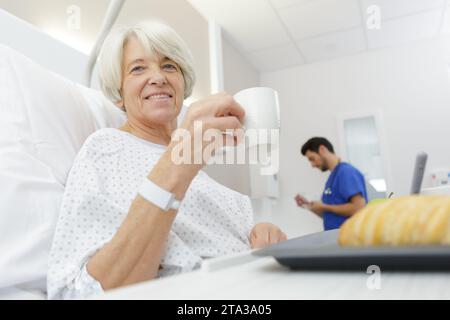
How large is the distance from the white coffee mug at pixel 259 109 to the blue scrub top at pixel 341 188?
1.84 meters

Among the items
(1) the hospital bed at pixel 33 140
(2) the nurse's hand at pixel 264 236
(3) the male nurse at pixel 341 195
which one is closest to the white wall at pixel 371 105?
(3) the male nurse at pixel 341 195

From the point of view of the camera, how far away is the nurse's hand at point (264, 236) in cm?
72

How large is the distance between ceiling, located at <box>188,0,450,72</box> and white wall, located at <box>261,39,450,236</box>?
15cm

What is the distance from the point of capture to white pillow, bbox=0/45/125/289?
54cm

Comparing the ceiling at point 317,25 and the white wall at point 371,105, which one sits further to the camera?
the white wall at point 371,105

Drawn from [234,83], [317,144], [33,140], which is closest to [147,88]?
[33,140]

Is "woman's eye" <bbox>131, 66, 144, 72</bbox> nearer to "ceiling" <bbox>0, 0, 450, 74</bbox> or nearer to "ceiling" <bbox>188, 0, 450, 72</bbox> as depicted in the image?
"ceiling" <bbox>0, 0, 450, 74</bbox>

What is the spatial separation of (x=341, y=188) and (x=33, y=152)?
1.93m

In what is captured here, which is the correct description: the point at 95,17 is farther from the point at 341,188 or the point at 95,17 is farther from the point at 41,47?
the point at 341,188

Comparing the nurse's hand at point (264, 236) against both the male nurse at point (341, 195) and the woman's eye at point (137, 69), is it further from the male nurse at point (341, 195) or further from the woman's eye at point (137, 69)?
the male nurse at point (341, 195)

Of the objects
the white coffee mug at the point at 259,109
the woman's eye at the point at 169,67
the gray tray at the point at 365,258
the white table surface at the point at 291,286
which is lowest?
the white table surface at the point at 291,286

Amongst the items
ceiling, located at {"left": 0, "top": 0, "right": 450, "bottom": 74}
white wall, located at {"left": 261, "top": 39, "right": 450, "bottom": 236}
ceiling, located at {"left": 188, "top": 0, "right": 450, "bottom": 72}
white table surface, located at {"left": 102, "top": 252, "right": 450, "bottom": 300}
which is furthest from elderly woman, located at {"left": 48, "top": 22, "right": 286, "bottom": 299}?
white wall, located at {"left": 261, "top": 39, "right": 450, "bottom": 236}

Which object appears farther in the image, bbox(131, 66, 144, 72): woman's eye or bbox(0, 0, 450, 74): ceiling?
bbox(0, 0, 450, 74): ceiling

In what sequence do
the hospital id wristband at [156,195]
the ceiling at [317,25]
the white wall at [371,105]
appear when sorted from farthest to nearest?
the white wall at [371,105] < the ceiling at [317,25] < the hospital id wristband at [156,195]
